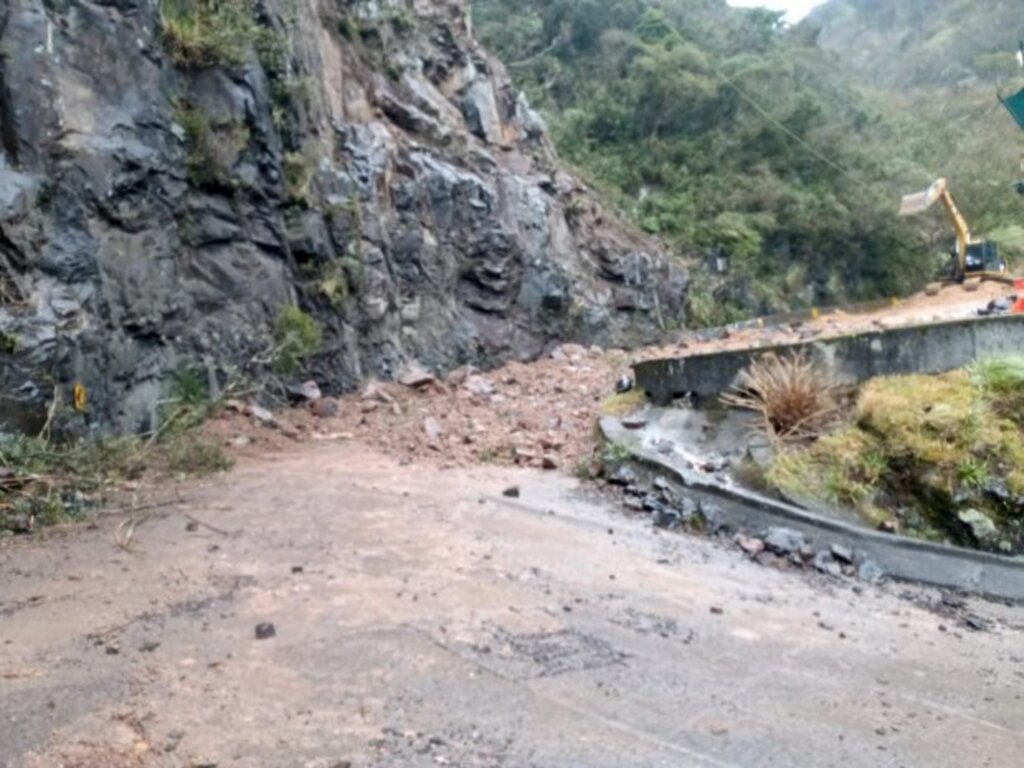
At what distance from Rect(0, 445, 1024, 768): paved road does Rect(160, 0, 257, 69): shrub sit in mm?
6132

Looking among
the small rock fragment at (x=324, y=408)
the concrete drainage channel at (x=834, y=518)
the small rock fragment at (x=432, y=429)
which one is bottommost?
the small rock fragment at (x=324, y=408)

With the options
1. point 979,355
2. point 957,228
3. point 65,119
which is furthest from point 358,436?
point 957,228

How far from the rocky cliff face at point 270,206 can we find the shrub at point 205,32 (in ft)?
0.10

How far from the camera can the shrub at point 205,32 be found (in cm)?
1062

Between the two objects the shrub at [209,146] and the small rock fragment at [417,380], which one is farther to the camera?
the small rock fragment at [417,380]

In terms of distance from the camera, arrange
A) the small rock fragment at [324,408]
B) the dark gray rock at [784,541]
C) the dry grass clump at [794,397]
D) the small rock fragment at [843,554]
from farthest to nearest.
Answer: the small rock fragment at [324,408], the dry grass clump at [794,397], the dark gray rock at [784,541], the small rock fragment at [843,554]

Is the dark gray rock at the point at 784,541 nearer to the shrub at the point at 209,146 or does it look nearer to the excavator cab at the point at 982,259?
the shrub at the point at 209,146

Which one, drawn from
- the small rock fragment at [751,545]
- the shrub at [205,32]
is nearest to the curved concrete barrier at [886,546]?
the small rock fragment at [751,545]

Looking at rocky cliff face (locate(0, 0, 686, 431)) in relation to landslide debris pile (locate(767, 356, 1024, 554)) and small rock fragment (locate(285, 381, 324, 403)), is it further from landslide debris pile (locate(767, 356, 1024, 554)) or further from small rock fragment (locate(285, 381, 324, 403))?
landslide debris pile (locate(767, 356, 1024, 554))

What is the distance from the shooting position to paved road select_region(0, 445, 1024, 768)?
138 inches

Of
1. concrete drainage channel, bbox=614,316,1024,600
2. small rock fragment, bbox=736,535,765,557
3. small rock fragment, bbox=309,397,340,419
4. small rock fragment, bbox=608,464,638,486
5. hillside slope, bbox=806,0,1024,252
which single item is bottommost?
small rock fragment, bbox=309,397,340,419

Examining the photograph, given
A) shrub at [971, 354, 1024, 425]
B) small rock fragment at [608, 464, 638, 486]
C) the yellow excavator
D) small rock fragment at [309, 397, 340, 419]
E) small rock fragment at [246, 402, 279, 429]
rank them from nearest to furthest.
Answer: shrub at [971, 354, 1024, 425] < small rock fragment at [608, 464, 638, 486] < small rock fragment at [246, 402, 279, 429] < small rock fragment at [309, 397, 340, 419] < the yellow excavator

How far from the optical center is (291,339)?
11.3m

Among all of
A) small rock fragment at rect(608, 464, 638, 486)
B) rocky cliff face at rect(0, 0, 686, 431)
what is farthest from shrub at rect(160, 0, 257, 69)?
small rock fragment at rect(608, 464, 638, 486)
